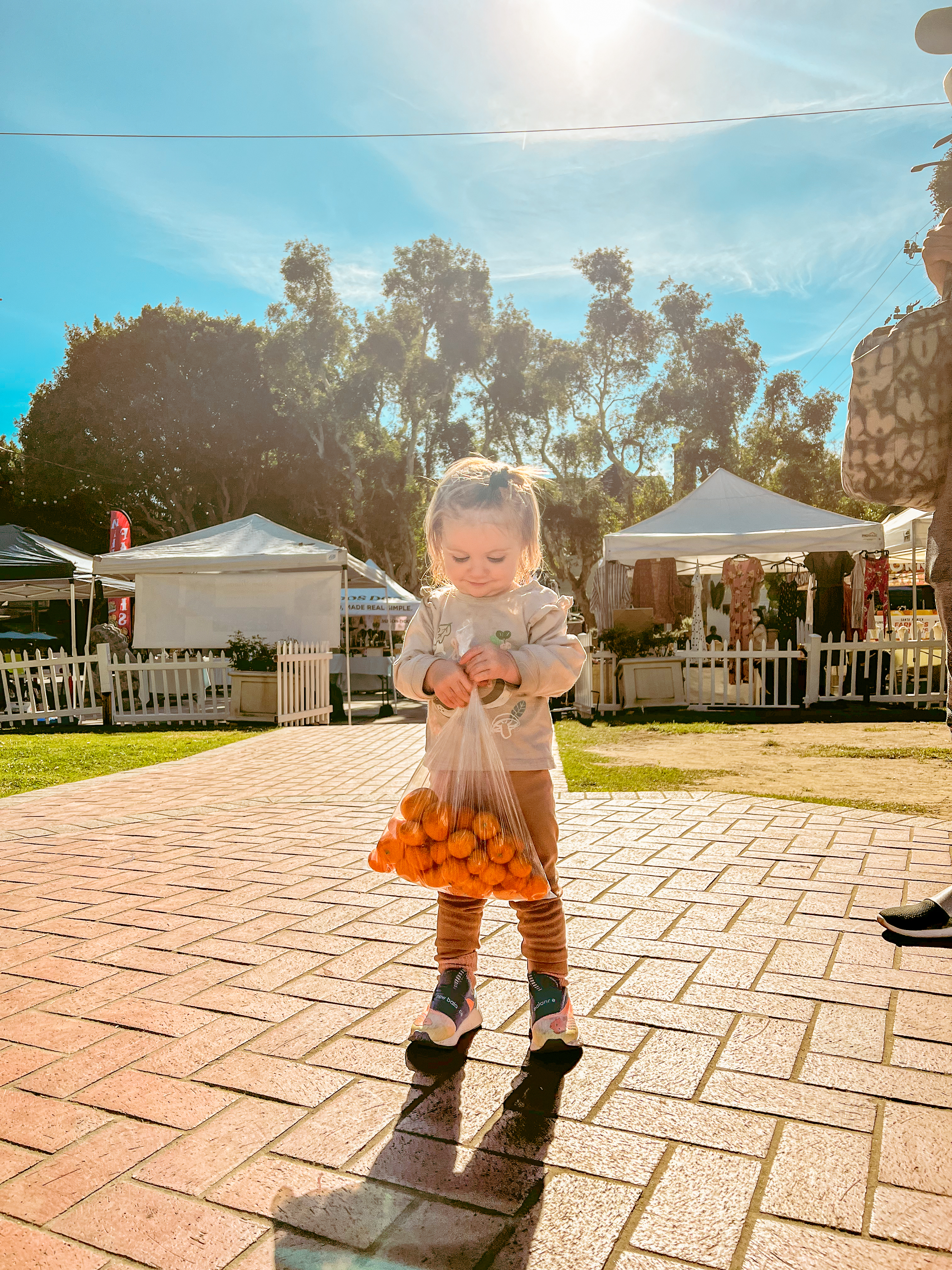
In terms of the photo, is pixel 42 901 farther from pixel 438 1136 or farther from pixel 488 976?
pixel 438 1136

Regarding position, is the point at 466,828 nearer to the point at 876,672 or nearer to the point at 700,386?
the point at 876,672

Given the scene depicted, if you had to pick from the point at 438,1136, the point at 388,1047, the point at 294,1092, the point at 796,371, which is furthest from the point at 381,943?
the point at 796,371

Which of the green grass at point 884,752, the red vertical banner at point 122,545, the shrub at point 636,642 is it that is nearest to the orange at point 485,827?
the green grass at point 884,752

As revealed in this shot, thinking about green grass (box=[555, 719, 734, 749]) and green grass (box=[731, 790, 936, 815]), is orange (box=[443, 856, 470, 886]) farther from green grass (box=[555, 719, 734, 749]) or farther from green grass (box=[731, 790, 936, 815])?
green grass (box=[555, 719, 734, 749])

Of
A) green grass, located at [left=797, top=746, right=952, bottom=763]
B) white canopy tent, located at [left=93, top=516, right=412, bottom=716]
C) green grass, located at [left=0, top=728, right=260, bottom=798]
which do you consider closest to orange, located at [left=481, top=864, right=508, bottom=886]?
green grass, located at [left=0, top=728, right=260, bottom=798]

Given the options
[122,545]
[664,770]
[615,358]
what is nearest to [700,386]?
[615,358]

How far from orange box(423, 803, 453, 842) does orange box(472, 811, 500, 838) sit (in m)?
0.06

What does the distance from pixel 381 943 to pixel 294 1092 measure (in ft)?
3.18

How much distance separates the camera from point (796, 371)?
3644 cm

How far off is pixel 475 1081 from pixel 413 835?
0.61m

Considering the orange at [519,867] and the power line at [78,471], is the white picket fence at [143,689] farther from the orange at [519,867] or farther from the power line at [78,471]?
the power line at [78,471]

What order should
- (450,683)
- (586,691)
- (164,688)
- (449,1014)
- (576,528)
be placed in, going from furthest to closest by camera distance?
(576,528) → (164,688) → (586,691) → (449,1014) → (450,683)

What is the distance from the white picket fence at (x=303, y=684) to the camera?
11.8m

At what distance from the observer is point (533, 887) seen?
2084 millimetres
